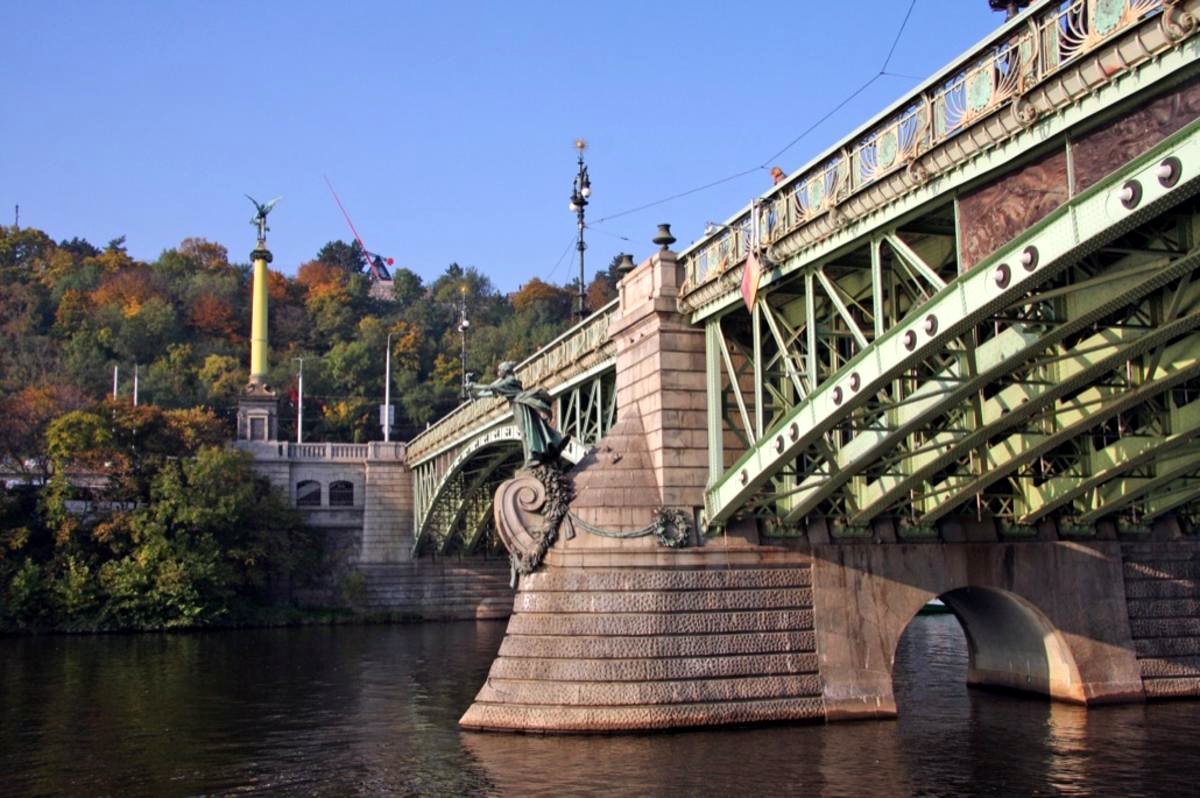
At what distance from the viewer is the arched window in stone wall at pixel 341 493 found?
222 feet

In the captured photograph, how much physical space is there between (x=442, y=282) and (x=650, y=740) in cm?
12491

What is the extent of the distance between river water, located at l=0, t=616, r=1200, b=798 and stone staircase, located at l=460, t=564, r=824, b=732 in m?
0.49

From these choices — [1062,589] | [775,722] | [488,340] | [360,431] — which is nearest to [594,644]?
[775,722]

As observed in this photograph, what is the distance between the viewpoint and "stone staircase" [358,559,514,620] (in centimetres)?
6203

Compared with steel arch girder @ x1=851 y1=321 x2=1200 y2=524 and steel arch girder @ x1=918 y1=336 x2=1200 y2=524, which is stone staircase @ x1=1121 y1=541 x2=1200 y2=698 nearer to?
steel arch girder @ x1=918 y1=336 x2=1200 y2=524

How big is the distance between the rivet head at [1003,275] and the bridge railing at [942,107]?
2047 millimetres

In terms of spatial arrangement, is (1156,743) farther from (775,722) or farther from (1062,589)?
(775,722)

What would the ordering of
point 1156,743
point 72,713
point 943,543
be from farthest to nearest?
point 72,713 → point 943,543 → point 1156,743

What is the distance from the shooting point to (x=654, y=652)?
21.7 meters

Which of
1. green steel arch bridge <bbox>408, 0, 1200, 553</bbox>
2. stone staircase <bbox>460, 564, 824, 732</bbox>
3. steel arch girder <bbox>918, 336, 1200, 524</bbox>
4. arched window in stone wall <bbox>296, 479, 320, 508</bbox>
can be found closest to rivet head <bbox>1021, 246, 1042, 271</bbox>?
green steel arch bridge <bbox>408, 0, 1200, 553</bbox>

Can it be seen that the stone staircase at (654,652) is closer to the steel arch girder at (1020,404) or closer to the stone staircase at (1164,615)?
the steel arch girder at (1020,404)

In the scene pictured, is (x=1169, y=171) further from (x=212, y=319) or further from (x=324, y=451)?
(x=212, y=319)

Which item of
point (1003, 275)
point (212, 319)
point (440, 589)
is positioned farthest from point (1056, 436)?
point (212, 319)

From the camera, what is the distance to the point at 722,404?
2394cm
